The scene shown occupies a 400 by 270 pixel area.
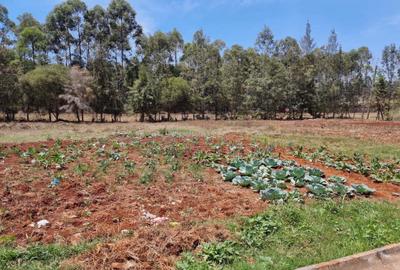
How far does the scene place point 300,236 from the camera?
4586 millimetres

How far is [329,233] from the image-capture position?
15.4 feet

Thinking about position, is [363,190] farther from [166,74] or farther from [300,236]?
[166,74]

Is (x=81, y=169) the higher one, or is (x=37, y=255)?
(x=81, y=169)

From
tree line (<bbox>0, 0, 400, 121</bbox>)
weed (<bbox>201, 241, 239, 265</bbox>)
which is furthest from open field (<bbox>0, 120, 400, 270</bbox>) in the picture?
tree line (<bbox>0, 0, 400, 121</bbox>)

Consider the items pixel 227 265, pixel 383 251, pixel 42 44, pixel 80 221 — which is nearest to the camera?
pixel 227 265

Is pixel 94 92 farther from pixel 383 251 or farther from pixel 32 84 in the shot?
pixel 383 251

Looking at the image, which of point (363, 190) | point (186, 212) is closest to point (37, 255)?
point (186, 212)

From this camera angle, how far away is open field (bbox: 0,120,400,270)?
3.97 meters

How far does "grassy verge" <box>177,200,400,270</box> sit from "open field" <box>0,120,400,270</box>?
0.04ft

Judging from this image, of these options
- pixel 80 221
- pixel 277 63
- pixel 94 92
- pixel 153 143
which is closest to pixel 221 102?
pixel 277 63

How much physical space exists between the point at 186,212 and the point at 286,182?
8.76 ft

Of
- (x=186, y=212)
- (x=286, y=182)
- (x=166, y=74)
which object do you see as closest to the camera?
(x=186, y=212)

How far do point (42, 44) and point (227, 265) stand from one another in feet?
151

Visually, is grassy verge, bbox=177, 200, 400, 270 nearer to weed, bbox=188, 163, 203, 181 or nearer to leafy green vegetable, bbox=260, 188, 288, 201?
leafy green vegetable, bbox=260, 188, 288, 201
